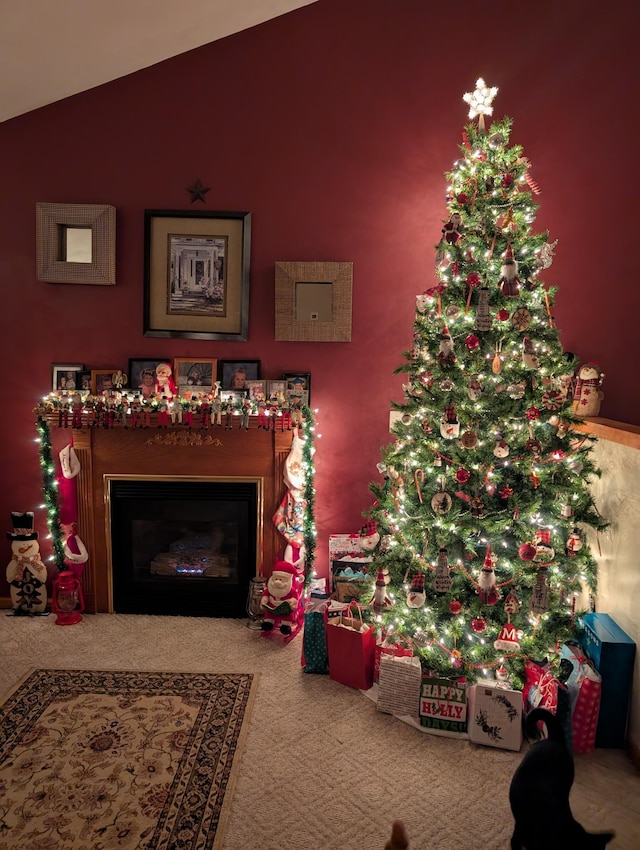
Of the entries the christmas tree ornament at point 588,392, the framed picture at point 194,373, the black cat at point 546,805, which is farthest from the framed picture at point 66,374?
the black cat at point 546,805

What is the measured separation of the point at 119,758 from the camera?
2455 millimetres

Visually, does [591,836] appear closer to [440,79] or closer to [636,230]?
[636,230]

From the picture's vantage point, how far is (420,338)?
9.30 ft

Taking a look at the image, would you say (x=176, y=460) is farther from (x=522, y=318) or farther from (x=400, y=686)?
(x=522, y=318)

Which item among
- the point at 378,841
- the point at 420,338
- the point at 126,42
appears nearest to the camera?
the point at 378,841

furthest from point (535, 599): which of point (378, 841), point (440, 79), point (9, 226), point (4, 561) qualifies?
point (9, 226)

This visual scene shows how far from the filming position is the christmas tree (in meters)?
2.63

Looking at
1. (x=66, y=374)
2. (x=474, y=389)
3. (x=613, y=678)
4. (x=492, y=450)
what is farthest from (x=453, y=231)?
(x=66, y=374)

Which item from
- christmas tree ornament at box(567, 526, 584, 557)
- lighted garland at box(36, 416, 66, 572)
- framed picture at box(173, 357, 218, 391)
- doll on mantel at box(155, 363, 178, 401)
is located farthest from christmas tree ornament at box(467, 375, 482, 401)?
lighted garland at box(36, 416, 66, 572)

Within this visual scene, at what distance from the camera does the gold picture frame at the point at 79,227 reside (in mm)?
3619

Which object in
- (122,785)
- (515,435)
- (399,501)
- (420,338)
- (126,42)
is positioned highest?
(126,42)

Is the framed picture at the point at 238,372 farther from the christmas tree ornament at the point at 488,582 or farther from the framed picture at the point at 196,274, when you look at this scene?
the christmas tree ornament at the point at 488,582

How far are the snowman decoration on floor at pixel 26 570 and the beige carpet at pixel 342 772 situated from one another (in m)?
0.45

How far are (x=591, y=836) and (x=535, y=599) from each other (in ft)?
3.22
